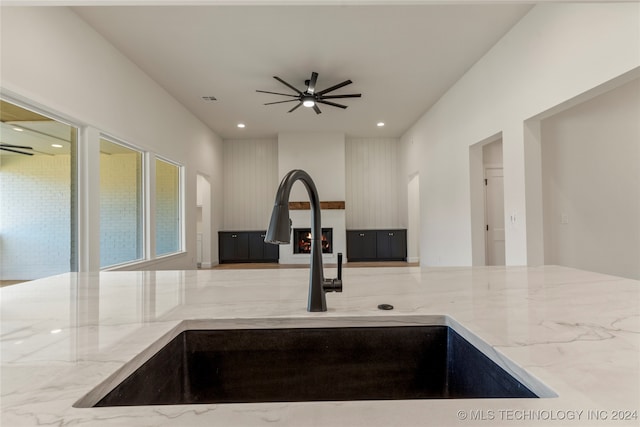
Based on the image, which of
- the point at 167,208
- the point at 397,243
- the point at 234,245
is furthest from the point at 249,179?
the point at 397,243

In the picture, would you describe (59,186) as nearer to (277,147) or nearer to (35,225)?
(35,225)

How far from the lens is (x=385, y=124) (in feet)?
21.6

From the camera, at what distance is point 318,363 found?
29.5 inches

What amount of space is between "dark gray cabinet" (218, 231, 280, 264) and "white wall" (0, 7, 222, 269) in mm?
2232

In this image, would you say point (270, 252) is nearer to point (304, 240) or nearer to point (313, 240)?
point (304, 240)

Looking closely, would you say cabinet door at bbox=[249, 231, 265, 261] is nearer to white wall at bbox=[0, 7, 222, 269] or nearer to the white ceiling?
white wall at bbox=[0, 7, 222, 269]

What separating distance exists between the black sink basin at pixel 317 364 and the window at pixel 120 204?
131 inches

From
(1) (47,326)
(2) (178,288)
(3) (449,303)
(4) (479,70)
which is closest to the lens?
(1) (47,326)

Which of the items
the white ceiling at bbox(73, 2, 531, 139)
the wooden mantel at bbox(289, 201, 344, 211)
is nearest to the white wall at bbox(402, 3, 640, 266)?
the white ceiling at bbox(73, 2, 531, 139)

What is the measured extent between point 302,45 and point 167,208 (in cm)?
330

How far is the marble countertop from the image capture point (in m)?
0.38

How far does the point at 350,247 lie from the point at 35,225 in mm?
5733

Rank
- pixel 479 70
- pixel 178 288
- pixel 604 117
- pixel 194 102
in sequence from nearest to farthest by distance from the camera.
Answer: pixel 178 288
pixel 604 117
pixel 479 70
pixel 194 102

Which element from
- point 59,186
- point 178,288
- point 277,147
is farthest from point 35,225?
point 277,147
